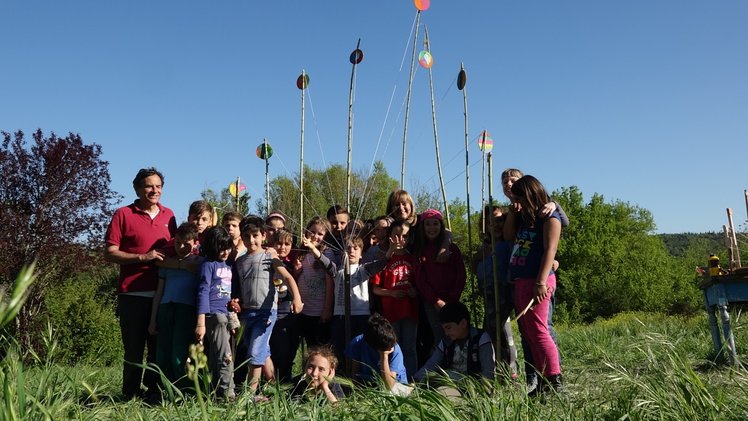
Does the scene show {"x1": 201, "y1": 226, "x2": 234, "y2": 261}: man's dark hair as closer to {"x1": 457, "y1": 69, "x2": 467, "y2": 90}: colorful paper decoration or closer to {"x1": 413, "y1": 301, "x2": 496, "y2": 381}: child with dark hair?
{"x1": 413, "y1": 301, "x2": 496, "y2": 381}: child with dark hair

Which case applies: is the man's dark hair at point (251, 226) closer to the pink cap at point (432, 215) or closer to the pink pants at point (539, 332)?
the pink cap at point (432, 215)

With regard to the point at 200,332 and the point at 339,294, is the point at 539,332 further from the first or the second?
the point at 200,332

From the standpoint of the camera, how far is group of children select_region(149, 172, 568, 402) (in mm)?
4062

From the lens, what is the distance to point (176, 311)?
4.51m

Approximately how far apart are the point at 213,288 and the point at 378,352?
1.20 metres

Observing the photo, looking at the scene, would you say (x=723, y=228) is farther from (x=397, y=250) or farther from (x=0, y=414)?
(x=0, y=414)

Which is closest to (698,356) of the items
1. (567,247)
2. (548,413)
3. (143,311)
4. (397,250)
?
(397,250)

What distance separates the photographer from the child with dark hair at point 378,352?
13.0 ft

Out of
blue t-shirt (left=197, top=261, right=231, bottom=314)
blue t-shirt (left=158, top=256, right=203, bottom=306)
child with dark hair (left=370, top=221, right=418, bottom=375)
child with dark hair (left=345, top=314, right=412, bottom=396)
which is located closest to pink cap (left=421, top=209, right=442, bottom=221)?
child with dark hair (left=370, top=221, right=418, bottom=375)

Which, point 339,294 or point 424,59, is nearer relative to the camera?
point 339,294

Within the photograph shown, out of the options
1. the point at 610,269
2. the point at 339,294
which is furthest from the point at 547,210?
the point at 610,269

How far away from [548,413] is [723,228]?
4.38 m

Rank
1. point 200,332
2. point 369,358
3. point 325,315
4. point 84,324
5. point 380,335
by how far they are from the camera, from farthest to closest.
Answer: point 84,324 → point 325,315 → point 200,332 → point 369,358 → point 380,335

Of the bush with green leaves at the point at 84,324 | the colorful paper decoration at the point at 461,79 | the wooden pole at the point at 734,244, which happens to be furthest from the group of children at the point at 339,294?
the bush with green leaves at the point at 84,324
